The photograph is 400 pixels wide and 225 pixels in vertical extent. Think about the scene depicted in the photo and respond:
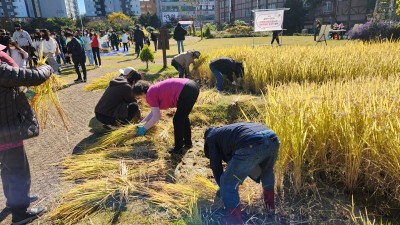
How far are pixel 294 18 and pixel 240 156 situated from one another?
1536 inches

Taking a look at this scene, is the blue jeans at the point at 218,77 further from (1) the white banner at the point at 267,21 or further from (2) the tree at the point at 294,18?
(2) the tree at the point at 294,18

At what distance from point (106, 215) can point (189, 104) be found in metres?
1.49

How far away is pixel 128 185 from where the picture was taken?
9.03 ft

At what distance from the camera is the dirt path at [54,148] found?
2883 mm

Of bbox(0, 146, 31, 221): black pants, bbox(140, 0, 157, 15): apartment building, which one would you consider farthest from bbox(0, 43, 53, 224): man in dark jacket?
bbox(140, 0, 157, 15): apartment building

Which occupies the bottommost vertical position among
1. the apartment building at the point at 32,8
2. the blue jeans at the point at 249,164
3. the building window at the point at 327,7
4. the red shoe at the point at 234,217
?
the red shoe at the point at 234,217

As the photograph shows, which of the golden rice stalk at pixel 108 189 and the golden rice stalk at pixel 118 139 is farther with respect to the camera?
the golden rice stalk at pixel 118 139

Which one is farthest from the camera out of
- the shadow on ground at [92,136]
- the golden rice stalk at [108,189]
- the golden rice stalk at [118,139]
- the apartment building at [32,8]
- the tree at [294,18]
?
the apartment building at [32,8]

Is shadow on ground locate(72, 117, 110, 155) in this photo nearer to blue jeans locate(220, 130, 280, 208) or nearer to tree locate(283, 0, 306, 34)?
blue jeans locate(220, 130, 280, 208)

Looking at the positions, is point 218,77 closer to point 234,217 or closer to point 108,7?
point 234,217

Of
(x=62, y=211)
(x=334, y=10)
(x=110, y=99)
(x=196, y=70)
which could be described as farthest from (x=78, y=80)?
(x=334, y=10)

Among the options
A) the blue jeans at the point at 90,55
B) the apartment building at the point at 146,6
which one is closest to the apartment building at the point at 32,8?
the apartment building at the point at 146,6

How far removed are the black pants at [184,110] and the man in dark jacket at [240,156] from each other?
1.13 m

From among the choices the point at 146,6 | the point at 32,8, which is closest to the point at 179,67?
the point at 32,8
